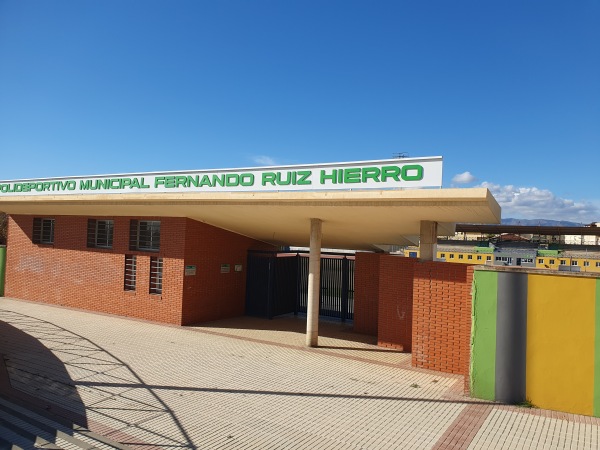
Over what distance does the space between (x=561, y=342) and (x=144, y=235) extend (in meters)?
13.3

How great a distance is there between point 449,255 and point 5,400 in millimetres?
40559

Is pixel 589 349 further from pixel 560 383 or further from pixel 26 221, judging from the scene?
pixel 26 221

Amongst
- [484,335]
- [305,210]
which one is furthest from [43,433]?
[484,335]

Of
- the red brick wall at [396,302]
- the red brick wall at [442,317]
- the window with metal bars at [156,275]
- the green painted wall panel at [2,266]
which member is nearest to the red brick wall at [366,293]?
the red brick wall at [396,302]

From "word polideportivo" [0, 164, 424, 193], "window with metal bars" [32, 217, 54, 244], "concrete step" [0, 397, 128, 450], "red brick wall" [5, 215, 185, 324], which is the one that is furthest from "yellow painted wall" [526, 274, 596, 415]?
"window with metal bars" [32, 217, 54, 244]

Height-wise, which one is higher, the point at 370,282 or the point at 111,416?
the point at 370,282

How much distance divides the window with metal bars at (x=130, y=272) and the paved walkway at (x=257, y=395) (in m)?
2.90

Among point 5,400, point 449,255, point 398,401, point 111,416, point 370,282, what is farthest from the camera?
point 449,255

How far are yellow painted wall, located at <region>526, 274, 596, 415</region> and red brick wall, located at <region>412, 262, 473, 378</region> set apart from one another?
166 centimetres

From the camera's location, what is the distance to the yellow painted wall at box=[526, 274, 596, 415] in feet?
25.5

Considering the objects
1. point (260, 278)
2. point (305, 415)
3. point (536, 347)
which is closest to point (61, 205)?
point (260, 278)

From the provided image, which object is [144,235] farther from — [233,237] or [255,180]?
[255,180]

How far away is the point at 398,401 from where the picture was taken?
841 centimetres

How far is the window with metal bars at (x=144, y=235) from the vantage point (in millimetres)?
15812
